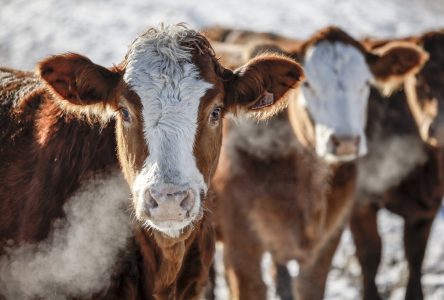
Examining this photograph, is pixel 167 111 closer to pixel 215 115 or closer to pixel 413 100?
pixel 215 115

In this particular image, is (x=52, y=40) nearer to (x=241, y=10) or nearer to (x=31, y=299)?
(x=241, y=10)

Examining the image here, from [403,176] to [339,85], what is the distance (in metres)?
1.69

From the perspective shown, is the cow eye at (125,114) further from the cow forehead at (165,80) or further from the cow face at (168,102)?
the cow forehead at (165,80)

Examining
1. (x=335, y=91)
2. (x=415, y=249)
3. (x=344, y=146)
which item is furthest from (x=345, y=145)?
(x=415, y=249)

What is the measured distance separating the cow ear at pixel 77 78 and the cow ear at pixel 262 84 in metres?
0.60

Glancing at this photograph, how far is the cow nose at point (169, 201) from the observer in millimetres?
3545

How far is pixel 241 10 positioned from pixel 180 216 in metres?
14.3

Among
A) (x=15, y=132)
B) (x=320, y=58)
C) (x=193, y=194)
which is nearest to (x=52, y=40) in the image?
(x=320, y=58)

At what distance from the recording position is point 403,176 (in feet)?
→ 23.7

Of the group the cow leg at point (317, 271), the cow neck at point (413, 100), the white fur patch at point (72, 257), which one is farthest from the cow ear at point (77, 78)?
the cow neck at point (413, 100)

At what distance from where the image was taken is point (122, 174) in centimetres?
425

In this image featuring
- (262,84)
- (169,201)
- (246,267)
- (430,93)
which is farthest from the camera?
(430,93)

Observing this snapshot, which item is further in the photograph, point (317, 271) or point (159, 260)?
point (317, 271)

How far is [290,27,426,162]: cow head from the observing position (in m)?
5.56
